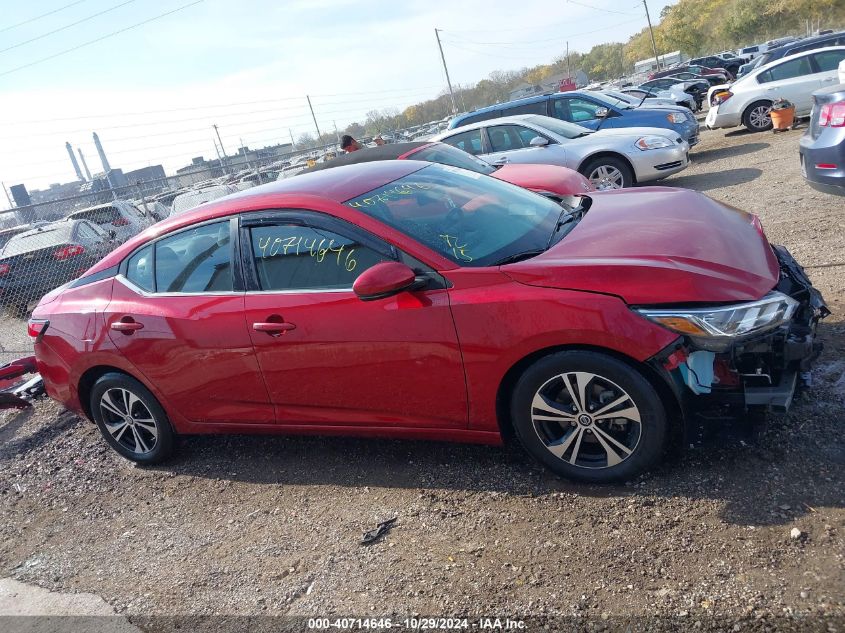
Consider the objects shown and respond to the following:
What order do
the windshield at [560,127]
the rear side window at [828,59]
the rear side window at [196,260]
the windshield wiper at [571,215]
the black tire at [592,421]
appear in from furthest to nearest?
the rear side window at [828,59] < the windshield at [560,127] < the rear side window at [196,260] < the windshield wiper at [571,215] < the black tire at [592,421]

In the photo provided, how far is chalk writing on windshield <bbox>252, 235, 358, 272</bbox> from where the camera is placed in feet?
11.5

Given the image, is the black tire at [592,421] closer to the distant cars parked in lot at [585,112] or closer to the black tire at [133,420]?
the black tire at [133,420]

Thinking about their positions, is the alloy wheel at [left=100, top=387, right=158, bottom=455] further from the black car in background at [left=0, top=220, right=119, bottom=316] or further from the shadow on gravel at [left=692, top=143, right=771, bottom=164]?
the shadow on gravel at [left=692, top=143, right=771, bottom=164]

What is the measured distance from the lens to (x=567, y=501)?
10.4ft

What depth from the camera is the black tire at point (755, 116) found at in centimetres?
1370

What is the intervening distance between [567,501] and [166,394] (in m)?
2.62

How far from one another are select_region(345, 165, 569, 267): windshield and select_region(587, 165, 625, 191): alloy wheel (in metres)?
6.03

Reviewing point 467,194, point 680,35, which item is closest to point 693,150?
point 467,194

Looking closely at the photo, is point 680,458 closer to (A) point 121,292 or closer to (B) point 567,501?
(B) point 567,501

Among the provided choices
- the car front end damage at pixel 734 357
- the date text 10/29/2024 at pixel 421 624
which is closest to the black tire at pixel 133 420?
the date text 10/29/2024 at pixel 421 624

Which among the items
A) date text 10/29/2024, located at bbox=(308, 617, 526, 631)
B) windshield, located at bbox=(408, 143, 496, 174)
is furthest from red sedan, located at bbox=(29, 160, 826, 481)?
windshield, located at bbox=(408, 143, 496, 174)

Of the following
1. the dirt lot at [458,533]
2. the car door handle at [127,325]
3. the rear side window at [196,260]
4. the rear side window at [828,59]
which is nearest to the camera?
the dirt lot at [458,533]

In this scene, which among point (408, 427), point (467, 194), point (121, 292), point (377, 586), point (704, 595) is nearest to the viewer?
point (704, 595)

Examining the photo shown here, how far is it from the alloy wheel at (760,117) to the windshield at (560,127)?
17.5 feet
